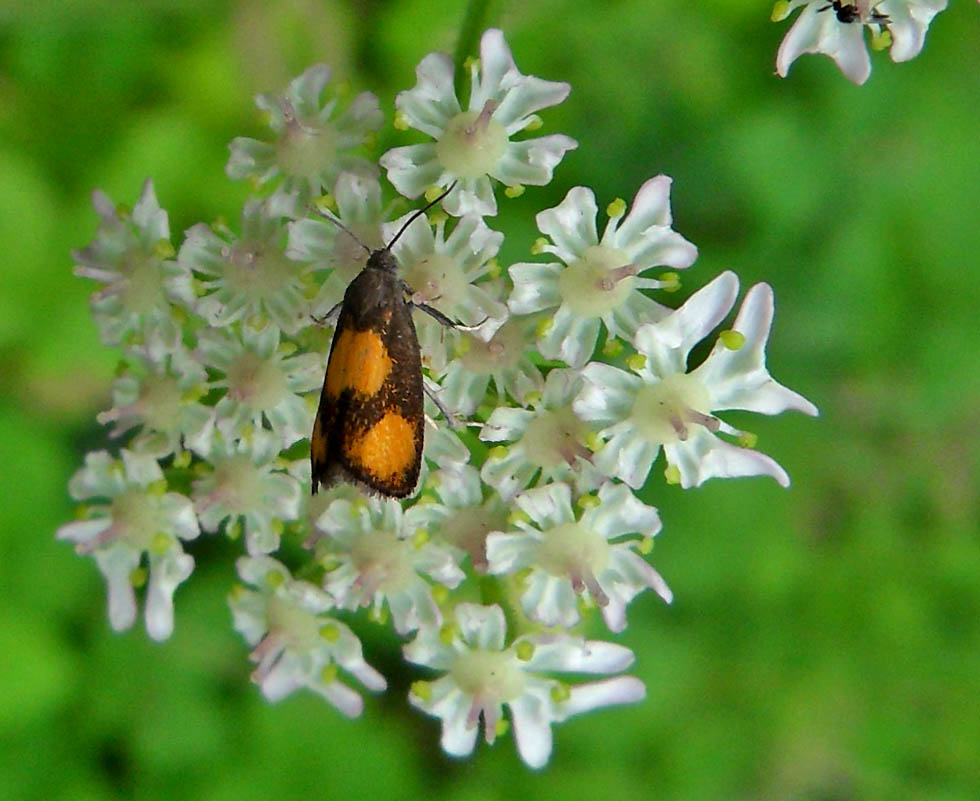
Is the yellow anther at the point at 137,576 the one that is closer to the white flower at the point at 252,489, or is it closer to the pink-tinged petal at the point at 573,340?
the white flower at the point at 252,489

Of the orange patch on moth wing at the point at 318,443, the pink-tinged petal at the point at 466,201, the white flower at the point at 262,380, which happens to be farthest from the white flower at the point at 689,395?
the white flower at the point at 262,380

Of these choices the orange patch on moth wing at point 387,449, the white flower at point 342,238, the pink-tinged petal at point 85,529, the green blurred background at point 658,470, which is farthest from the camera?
the green blurred background at point 658,470

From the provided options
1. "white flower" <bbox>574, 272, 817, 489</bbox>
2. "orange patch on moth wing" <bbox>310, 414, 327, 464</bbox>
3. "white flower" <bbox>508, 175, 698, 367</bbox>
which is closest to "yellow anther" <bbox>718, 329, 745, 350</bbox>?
"white flower" <bbox>574, 272, 817, 489</bbox>

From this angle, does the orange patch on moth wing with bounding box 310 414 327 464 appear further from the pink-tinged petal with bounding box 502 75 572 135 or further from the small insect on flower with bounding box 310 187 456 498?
the pink-tinged petal with bounding box 502 75 572 135

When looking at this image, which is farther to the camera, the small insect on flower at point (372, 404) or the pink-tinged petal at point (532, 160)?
the pink-tinged petal at point (532, 160)

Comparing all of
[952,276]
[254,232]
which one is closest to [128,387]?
[254,232]

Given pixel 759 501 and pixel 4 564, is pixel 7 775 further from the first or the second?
pixel 759 501

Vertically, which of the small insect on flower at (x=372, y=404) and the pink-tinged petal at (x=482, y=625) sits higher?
the small insect on flower at (x=372, y=404)
